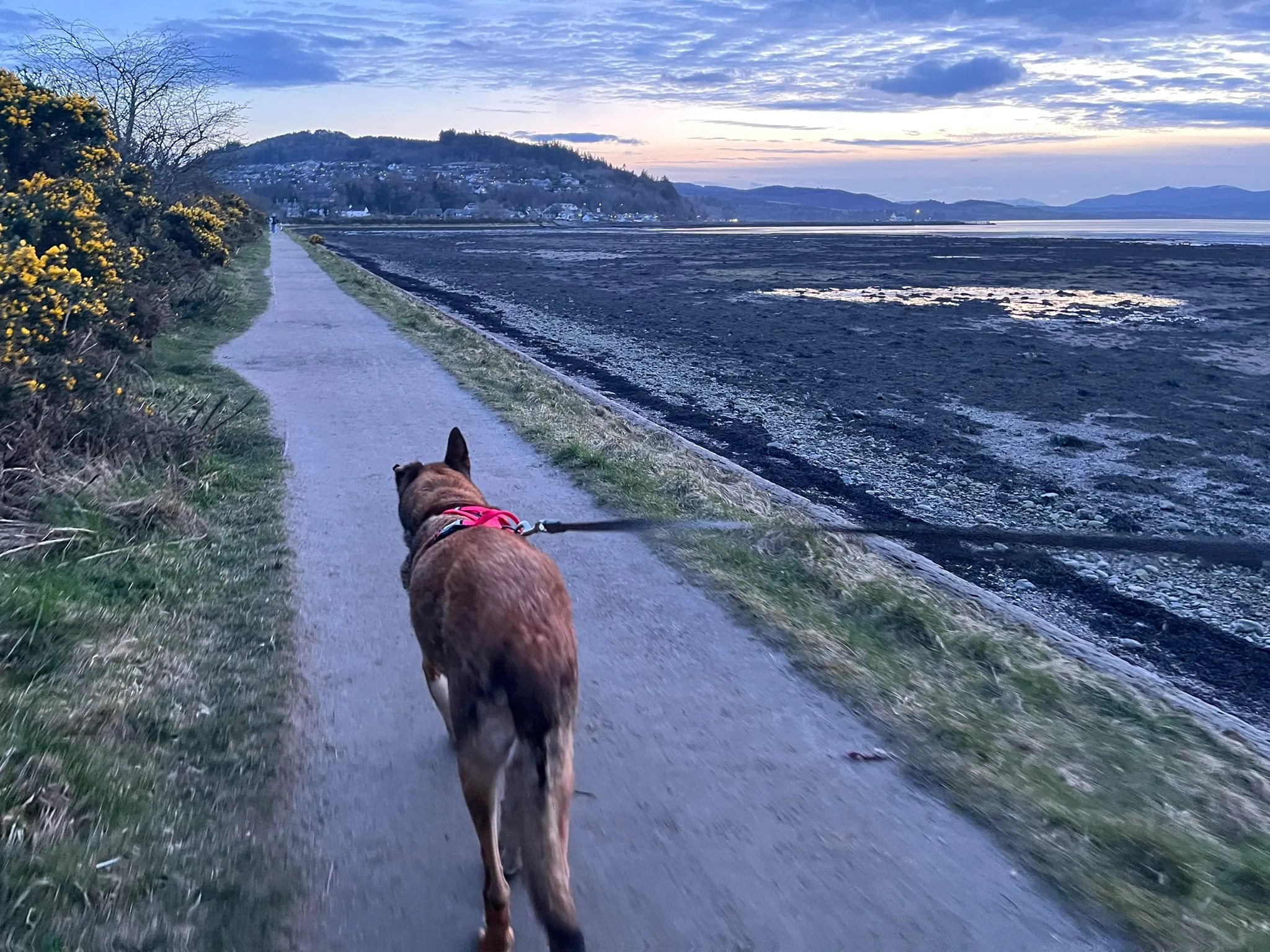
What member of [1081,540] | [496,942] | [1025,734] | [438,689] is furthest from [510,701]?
[1081,540]

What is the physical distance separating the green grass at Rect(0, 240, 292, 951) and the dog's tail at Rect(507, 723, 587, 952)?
3.55 feet

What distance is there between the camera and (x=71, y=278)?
8.62m

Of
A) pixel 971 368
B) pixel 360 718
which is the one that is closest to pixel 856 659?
pixel 360 718

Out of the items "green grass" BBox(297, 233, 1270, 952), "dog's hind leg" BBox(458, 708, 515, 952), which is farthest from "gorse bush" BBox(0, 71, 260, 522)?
"dog's hind leg" BBox(458, 708, 515, 952)

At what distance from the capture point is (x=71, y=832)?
3.51 m

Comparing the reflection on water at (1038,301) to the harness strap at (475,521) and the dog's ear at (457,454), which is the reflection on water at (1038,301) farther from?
the harness strap at (475,521)

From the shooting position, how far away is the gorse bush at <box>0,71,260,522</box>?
7.22 m

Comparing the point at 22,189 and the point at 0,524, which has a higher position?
the point at 22,189

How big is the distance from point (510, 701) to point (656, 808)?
128 centimetres

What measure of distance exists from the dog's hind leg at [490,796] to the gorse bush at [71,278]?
488cm

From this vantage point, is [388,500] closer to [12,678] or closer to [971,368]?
[12,678]

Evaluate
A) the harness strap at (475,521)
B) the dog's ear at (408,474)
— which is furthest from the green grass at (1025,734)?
the dog's ear at (408,474)

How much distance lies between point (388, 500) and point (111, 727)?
401cm

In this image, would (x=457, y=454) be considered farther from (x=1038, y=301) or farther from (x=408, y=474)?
(x=1038, y=301)
